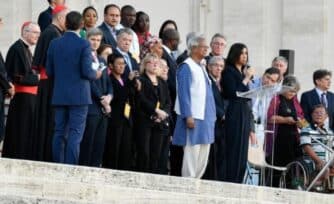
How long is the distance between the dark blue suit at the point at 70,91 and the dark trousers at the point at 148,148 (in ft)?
4.06

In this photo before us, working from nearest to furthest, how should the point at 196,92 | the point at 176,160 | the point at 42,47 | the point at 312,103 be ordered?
1. the point at 42,47
2. the point at 196,92
3. the point at 176,160
4. the point at 312,103

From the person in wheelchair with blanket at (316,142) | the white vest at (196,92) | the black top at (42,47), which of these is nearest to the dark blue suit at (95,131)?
the black top at (42,47)

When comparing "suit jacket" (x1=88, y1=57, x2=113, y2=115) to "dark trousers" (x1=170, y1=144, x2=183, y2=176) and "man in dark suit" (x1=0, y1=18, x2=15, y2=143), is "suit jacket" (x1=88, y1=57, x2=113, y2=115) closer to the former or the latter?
"man in dark suit" (x1=0, y1=18, x2=15, y2=143)

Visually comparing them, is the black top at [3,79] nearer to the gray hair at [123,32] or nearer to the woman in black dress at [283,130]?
the gray hair at [123,32]

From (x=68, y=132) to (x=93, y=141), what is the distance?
2.74ft

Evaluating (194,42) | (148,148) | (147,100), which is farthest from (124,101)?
(194,42)

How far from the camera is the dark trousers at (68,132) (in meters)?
18.2

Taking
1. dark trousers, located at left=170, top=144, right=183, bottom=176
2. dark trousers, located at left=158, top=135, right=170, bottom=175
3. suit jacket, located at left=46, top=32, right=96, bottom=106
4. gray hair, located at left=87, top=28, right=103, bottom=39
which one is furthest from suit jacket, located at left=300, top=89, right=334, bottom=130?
suit jacket, located at left=46, top=32, right=96, bottom=106

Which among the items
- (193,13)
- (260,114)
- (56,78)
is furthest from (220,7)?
(56,78)

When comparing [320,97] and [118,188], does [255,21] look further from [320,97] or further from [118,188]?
[118,188]

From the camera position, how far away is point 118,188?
1636 centimetres

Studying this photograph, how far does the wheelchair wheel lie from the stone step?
2532mm

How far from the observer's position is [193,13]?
27828mm

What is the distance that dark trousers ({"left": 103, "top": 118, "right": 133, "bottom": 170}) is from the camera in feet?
64.1
